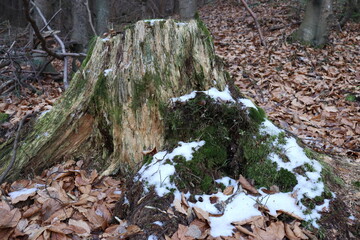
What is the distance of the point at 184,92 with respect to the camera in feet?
8.62

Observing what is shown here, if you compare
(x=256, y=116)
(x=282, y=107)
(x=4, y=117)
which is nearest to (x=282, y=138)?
(x=256, y=116)

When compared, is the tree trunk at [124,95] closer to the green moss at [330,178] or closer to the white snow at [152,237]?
the white snow at [152,237]

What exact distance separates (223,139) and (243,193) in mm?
519

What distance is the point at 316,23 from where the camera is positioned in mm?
7309

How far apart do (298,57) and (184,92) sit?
517 centimetres

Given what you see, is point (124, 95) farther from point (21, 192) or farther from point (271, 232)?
point (271, 232)

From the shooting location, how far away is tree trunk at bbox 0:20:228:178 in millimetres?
2545

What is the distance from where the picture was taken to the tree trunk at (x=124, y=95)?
2.54m

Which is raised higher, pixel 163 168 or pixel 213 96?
pixel 213 96

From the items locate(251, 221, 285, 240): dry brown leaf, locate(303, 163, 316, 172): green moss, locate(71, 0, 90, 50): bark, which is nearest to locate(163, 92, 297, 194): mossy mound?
locate(303, 163, 316, 172): green moss

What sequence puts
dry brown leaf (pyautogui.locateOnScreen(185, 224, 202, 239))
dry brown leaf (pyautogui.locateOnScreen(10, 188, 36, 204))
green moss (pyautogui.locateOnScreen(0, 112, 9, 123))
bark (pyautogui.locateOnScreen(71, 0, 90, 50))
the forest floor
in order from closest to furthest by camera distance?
1. dry brown leaf (pyautogui.locateOnScreen(185, 224, 202, 239))
2. the forest floor
3. dry brown leaf (pyautogui.locateOnScreen(10, 188, 36, 204))
4. green moss (pyautogui.locateOnScreen(0, 112, 9, 123))
5. bark (pyautogui.locateOnScreen(71, 0, 90, 50))

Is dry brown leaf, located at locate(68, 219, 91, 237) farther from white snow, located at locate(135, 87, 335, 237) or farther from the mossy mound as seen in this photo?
the mossy mound

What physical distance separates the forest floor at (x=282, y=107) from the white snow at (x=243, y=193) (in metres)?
0.21

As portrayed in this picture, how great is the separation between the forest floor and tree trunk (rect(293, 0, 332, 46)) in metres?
0.35
